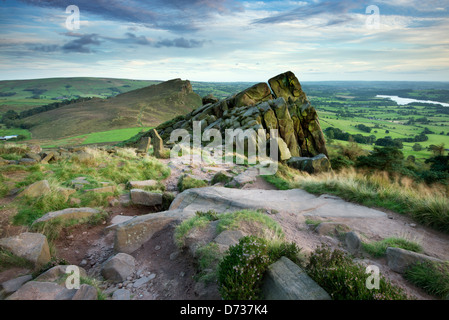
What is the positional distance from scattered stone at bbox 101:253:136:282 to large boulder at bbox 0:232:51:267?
1.75m

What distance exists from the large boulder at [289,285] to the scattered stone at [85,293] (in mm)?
3014

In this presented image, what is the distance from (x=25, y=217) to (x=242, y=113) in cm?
2486

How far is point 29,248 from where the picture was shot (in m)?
6.03

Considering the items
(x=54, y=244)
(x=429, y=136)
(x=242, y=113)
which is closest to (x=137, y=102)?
(x=242, y=113)

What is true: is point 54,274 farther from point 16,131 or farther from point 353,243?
point 16,131

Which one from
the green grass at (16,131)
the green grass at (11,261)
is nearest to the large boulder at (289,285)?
the green grass at (11,261)

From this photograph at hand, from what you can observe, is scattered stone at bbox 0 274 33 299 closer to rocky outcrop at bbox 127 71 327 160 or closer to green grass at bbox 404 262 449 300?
green grass at bbox 404 262 449 300

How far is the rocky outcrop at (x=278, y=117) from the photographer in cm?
2736

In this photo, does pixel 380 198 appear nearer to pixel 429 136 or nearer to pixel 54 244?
pixel 54 244

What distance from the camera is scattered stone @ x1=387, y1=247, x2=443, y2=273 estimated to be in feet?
17.2

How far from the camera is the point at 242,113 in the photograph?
29672mm

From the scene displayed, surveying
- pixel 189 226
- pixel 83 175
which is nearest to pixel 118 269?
pixel 189 226

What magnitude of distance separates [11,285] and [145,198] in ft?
18.7

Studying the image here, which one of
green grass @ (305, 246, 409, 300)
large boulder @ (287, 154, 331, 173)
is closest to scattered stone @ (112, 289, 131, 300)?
green grass @ (305, 246, 409, 300)
